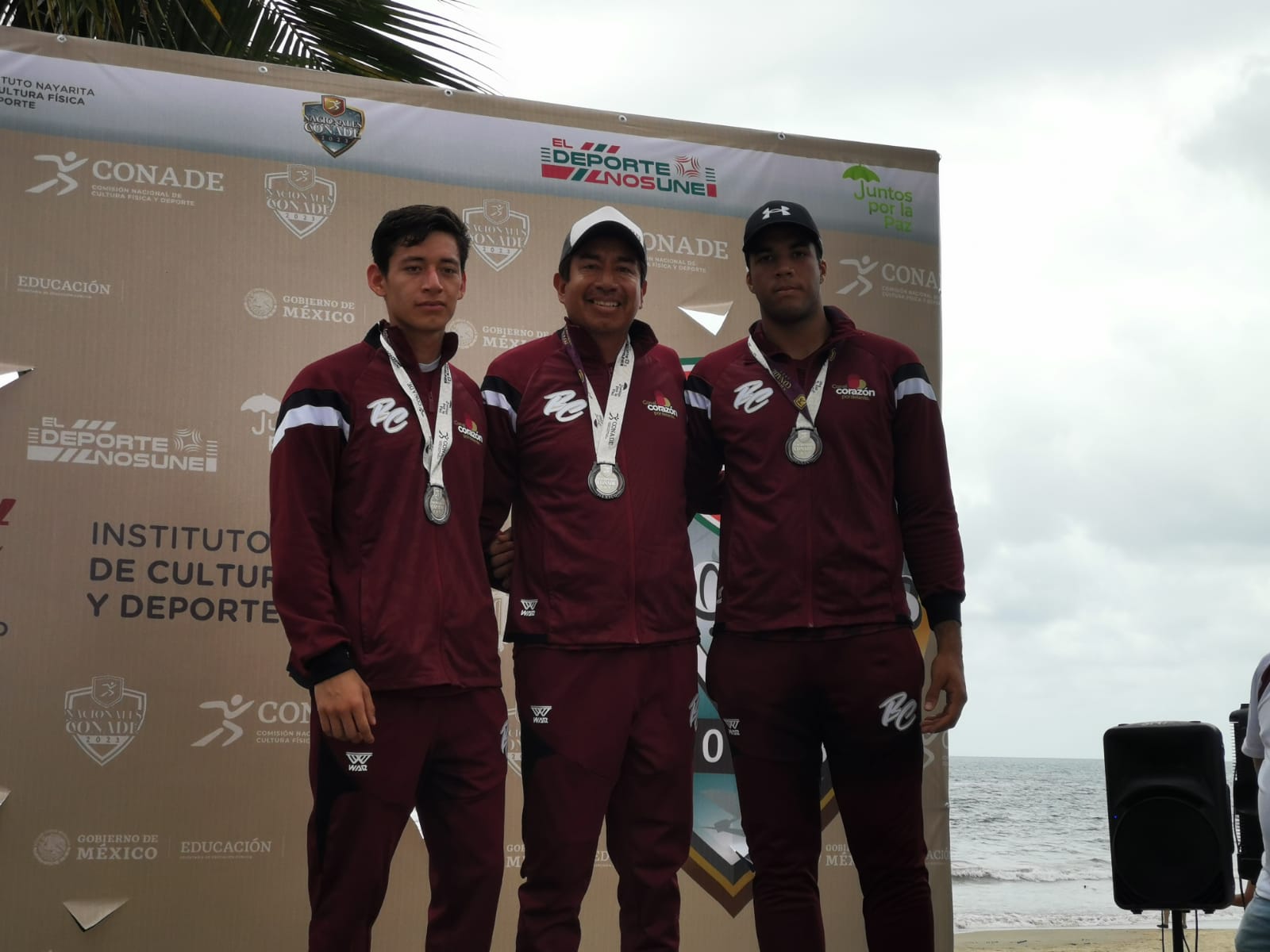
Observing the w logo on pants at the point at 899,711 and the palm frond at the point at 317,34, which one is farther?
the palm frond at the point at 317,34

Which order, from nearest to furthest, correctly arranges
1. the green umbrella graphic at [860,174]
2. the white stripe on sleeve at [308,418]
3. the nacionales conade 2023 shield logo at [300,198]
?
Answer: 1. the white stripe on sleeve at [308,418]
2. the nacionales conade 2023 shield logo at [300,198]
3. the green umbrella graphic at [860,174]

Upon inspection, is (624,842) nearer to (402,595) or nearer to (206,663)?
(402,595)

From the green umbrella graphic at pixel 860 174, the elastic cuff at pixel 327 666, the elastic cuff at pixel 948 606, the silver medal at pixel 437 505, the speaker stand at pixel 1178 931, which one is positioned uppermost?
the green umbrella graphic at pixel 860 174

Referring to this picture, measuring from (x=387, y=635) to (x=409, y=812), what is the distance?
0.34 meters

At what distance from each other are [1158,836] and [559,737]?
7.66 feet

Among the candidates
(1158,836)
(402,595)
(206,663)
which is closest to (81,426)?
(206,663)

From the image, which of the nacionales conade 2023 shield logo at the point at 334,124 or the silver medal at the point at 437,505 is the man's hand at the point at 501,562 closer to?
the silver medal at the point at 437,505

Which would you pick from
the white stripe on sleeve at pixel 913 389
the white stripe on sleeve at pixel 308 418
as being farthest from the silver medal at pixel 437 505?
the white stripe on sleeve at pixel 913 389

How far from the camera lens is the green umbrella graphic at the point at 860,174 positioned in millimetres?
4133

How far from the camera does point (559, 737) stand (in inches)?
96.7

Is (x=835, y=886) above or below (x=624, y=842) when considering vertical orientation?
below

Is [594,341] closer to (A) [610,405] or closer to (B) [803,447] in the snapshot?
(A) [610,405]

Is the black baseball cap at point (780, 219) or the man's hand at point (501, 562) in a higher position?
the black baseball cap at point (780, 219)

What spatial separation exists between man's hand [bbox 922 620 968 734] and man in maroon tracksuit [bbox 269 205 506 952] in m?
0.88
